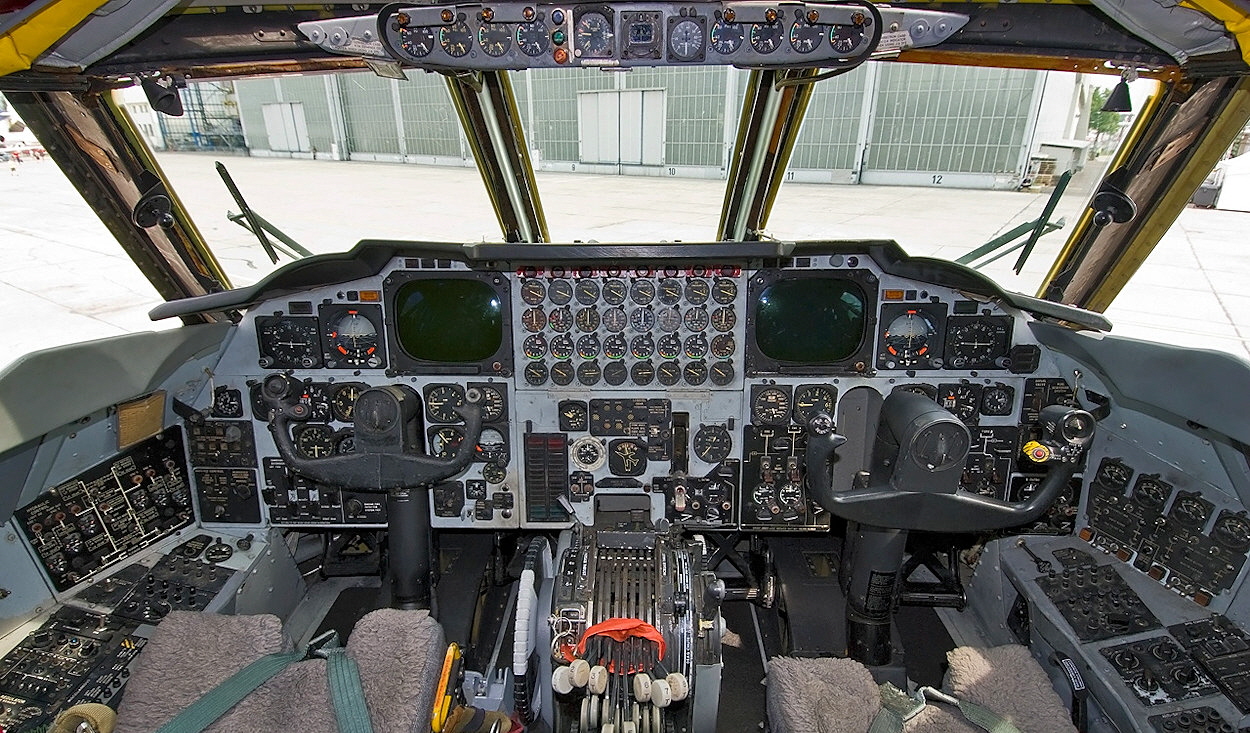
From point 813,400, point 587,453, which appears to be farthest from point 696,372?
point 587,453

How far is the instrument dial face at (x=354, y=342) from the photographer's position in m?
3.48

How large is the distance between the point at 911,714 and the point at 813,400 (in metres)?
1.88

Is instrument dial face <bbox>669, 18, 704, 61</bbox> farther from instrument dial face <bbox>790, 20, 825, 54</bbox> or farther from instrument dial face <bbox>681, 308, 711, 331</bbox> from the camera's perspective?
instrument dial face <bbox>681, 308, 711, 331</bbox>

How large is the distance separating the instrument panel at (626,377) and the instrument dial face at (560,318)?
0.01 m

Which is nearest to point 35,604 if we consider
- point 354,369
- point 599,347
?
point 354,369

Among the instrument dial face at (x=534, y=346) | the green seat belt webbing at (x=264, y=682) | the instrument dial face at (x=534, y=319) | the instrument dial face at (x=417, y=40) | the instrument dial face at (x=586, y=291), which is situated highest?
the instrument dial face at (x=417, y=40)

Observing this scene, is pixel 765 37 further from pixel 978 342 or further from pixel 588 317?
pixel 978 342

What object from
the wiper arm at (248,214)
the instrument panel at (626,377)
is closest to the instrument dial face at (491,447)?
the instrument panel at (626,377)

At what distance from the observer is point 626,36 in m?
1.96

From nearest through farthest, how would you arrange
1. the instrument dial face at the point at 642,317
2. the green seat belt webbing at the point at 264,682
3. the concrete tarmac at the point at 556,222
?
1. the green seat belt webbing at the point at 264,682
2. the instrument dial face at the point at 642,317
3. the concrete tarmac at the point at 556,222

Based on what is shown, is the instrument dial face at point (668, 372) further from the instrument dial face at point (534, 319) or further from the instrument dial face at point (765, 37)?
the instrument dial face at point (765, 37)

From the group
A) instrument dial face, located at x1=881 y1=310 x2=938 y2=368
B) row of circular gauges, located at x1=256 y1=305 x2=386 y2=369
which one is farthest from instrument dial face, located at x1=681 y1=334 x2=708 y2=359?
row of circular gauges, located at x1=256 y1=305 x2=386 y2=369

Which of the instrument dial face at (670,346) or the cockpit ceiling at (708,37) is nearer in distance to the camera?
the cockpit ceiling at (708,37)

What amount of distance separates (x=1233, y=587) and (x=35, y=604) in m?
4.56
